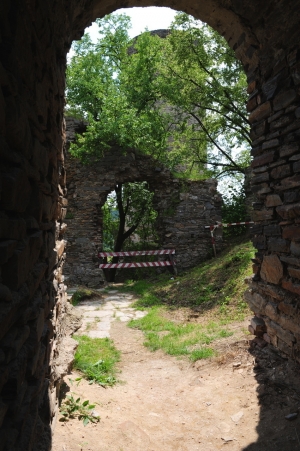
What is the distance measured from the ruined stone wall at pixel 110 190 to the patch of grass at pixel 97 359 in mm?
5905

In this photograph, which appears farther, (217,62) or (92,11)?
(217,62)

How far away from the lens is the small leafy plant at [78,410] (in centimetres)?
272

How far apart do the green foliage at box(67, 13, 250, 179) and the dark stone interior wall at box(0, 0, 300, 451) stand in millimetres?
7096

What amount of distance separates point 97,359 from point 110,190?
7852 millimetres

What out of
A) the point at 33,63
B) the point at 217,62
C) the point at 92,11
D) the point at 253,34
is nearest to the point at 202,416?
the point at 33,63

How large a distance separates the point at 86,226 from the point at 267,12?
28.8 feet

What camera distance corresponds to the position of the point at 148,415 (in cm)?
311

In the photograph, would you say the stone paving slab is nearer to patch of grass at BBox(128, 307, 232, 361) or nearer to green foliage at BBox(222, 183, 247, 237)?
patch of grass at BBox(128, 307, 232, 361)

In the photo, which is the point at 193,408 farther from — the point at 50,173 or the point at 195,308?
the point at 195,308

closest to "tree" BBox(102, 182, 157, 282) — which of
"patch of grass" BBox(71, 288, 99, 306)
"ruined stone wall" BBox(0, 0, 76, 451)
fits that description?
"patch of grass" BBox(71, 288, 99, 306)

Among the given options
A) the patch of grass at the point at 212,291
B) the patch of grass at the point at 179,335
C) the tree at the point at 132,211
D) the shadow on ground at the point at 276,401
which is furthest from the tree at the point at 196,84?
the shadow on ground at the point at 276,401

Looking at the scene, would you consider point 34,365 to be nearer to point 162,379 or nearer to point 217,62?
point 162,379

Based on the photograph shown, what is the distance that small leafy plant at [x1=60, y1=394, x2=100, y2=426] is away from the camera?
272 cm

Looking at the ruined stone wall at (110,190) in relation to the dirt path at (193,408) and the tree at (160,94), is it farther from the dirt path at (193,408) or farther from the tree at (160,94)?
the dirt path at (193,408)
